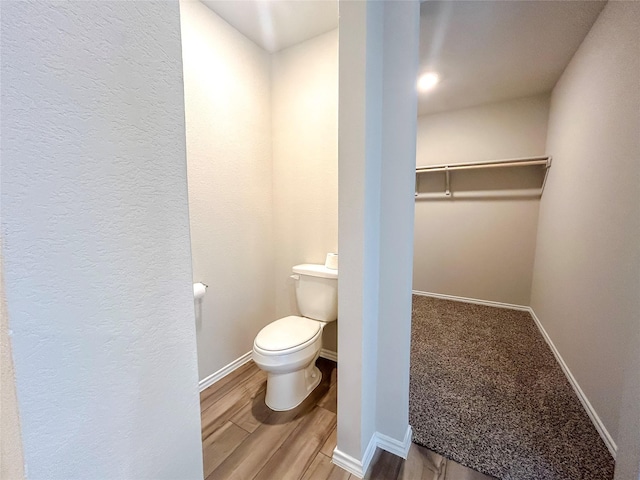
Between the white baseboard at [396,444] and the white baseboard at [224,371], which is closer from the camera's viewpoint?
the white baseboard at [396,444]

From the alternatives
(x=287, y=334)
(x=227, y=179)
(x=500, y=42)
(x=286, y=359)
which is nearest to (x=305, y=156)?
(x=227, y=179)

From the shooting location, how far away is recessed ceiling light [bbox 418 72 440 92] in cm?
235

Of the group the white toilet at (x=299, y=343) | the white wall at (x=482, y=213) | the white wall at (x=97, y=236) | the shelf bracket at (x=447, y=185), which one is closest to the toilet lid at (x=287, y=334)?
the white toilet at (x=299, y=343)

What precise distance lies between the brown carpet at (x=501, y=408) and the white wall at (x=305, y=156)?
0.80 m

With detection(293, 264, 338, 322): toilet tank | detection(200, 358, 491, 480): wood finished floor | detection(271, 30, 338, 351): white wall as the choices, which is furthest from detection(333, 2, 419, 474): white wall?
detection(271, 30, 338, 351): white wall

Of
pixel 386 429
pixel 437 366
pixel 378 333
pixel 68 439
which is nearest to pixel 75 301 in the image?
pixel 68 439

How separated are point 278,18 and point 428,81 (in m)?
1.50

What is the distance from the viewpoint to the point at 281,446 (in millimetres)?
1291

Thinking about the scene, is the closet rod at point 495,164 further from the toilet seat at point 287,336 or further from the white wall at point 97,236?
the white wall at point 97,236

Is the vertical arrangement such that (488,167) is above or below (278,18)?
below

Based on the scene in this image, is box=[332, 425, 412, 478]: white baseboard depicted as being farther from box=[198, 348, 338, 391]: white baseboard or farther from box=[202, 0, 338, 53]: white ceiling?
box=[202, 0, 338, 53]: white ceiling

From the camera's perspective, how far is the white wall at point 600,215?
49.1 inches

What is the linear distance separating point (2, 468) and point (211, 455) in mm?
1128

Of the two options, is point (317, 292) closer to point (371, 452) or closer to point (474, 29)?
point (371, 452)
